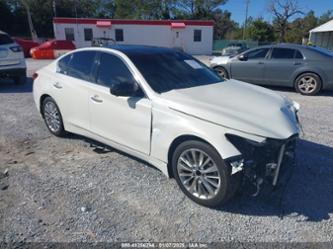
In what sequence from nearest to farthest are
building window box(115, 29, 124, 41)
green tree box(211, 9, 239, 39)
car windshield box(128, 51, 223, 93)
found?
car windshield box(128, 51, 223, 93) < building window box(115, 29, 124, 41) < green tree box(211, 9, 239, 39)

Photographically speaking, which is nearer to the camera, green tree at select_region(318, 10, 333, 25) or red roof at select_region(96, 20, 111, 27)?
red roof at select_region(96, 20, 111, 27)

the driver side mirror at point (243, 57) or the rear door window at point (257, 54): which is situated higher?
the rear door window at point (257, 54)

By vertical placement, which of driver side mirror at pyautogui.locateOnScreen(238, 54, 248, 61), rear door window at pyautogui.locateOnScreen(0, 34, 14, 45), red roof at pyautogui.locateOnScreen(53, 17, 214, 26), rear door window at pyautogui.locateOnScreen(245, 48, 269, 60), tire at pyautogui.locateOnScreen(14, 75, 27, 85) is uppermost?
red roof at pyautogui.locateOnScreen(53, 17, 214, 26)

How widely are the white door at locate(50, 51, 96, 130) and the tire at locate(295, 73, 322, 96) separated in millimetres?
6703

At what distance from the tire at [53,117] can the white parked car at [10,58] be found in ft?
16.6

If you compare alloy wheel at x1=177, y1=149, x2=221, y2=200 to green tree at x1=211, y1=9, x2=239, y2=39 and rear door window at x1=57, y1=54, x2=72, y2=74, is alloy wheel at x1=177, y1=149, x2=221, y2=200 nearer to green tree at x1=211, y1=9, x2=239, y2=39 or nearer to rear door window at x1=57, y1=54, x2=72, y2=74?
rear door window at x1=57, y1=54, x2=72, y2=74

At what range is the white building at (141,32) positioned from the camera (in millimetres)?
32750

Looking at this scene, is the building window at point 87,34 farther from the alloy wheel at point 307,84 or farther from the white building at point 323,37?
the alloy wheel at point 307,84

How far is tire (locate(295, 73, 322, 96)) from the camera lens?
27.3 ft

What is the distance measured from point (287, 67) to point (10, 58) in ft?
28.4

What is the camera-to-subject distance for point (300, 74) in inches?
335

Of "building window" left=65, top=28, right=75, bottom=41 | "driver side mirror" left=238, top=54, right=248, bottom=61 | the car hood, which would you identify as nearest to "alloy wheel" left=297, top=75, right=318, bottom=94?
"driver side mirror" left=238, top=54, right=248, bottom=61

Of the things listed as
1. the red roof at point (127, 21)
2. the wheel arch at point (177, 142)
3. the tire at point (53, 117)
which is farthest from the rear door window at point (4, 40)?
the red roof at point (127, 21)

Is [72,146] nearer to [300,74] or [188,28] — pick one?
[300,74]
